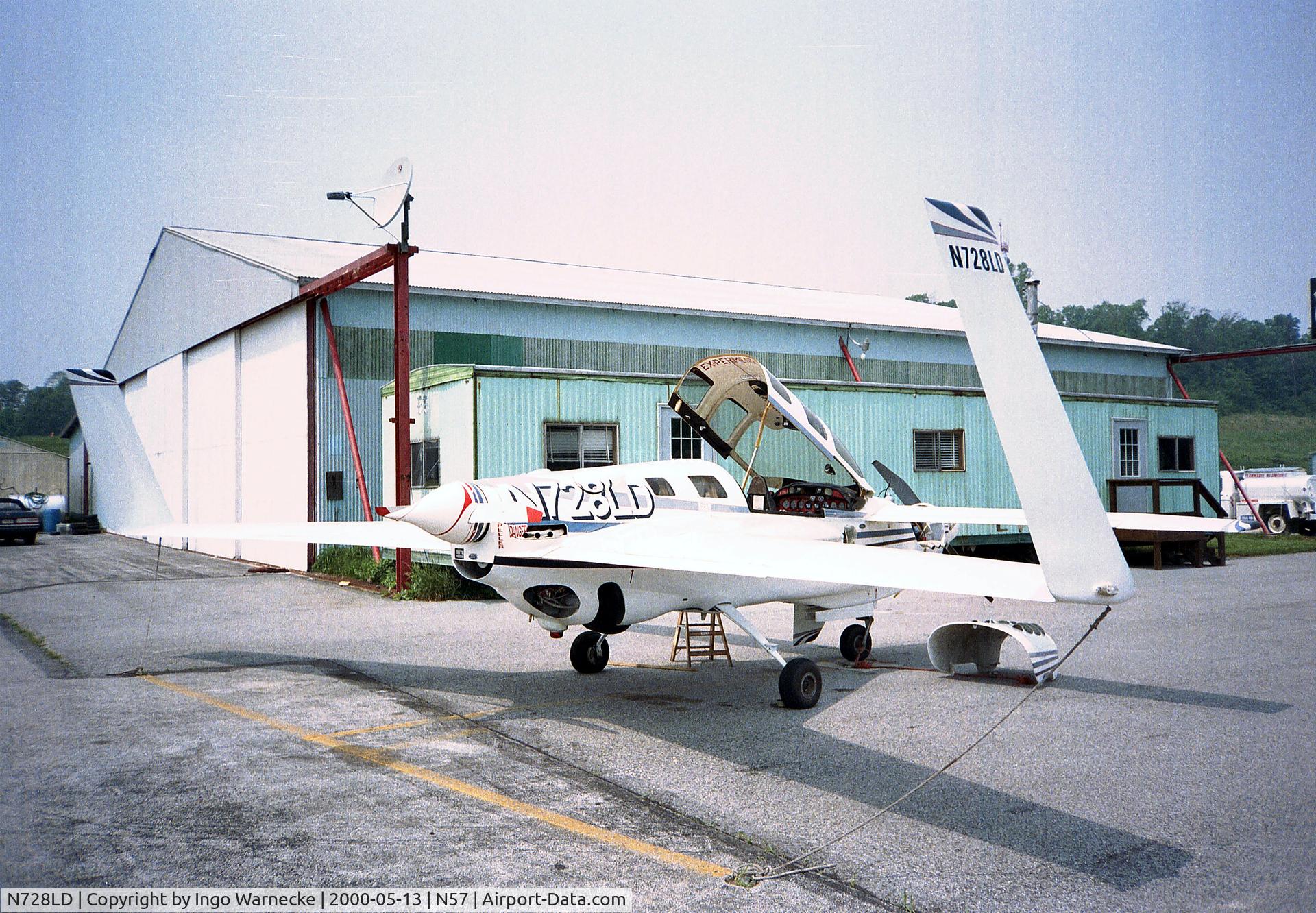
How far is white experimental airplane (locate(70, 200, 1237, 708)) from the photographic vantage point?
13.3 feet

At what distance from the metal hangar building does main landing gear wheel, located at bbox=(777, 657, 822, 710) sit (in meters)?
9.39

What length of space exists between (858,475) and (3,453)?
5742 centimetres

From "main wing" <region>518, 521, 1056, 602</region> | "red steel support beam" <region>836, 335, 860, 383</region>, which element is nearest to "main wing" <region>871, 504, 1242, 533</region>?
"main wing" <region>518, 521, 1056, 602</region>

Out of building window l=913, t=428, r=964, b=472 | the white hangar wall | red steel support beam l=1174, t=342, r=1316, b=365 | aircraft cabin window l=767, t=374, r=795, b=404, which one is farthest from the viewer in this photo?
red steel support beam l=1174, t=342, r=1316, b=365

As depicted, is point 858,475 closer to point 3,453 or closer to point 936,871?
point 936,871

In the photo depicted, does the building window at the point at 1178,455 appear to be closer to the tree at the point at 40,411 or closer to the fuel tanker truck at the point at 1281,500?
the fuel tanker truck at the point at 1281,500

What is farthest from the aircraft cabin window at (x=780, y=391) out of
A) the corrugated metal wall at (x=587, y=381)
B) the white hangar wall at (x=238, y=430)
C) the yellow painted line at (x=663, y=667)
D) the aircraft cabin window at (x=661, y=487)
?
the white hangar wall at (x=238, y=430)

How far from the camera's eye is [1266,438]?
271 feet

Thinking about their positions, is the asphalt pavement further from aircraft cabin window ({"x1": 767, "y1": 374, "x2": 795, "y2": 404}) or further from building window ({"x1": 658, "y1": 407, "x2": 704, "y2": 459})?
building window ({"x1": 658, "y1": 407, "x2": 704, "y2": 459})

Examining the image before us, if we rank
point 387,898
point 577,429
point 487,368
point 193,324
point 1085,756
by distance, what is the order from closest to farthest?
point 387,898
point 1085,756
point 487,368
point 577,429
point 193,324

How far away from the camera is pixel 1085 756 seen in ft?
21.9

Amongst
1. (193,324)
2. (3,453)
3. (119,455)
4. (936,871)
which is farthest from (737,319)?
(3,453)

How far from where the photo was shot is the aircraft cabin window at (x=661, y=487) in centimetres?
877

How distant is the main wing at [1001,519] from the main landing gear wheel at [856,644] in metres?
1.25
